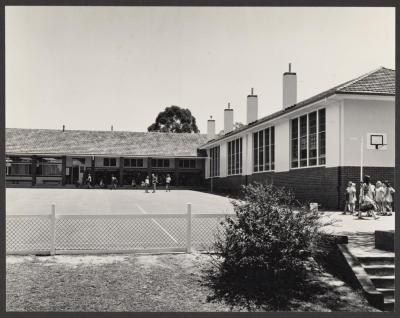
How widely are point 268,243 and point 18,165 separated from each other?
1597 inches

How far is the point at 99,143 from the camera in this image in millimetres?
46656

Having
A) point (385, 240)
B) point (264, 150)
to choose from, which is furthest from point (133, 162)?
point (385, 240)

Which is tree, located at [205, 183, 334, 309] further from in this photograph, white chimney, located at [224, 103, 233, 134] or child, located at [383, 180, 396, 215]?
white chimney, located at [224, 103, 233, 134]

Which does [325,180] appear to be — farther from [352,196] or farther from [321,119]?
[352,196]

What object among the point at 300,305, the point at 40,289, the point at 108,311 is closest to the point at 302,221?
the point at 300,305

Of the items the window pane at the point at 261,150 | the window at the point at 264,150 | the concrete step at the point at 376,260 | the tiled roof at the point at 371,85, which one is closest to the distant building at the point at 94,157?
the window at the point at 264,150

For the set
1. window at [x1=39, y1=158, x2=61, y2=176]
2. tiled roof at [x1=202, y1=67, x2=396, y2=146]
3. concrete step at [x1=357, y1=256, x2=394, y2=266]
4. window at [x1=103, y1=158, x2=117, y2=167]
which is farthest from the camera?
window at [x1=103, y1=158, x2=117, y2=167]

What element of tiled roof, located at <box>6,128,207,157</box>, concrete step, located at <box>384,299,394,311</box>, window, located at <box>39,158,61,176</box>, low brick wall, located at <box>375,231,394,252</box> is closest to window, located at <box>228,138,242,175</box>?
tiled roof, located at <box>6,128,207,157</box>

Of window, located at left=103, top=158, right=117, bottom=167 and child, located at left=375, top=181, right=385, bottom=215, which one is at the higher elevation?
window, located at left=103, top=158, right=117, bottom=167

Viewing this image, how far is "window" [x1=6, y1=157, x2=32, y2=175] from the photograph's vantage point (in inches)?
1740

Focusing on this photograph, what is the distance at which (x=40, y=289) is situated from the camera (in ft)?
25.6

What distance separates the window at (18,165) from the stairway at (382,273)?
134ft

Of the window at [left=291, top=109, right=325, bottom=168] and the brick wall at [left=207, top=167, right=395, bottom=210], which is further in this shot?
the window at [left=291, top=109, right=325, bottom=168]

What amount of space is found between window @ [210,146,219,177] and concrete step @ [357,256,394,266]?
31.7 meters
